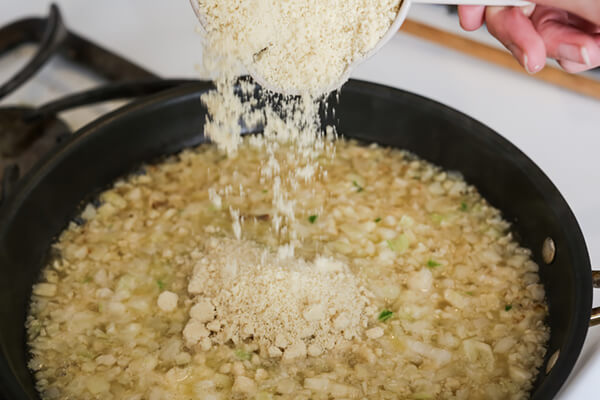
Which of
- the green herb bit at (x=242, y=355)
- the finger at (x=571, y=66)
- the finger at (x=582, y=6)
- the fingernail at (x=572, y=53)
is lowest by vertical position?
the green herb bit at (x=242, y=355)

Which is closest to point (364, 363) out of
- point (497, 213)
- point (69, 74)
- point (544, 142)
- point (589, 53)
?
point (497, 213)

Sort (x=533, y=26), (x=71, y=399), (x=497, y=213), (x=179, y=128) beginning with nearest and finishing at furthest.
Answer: (x=71, y=399) → (x=533, y=26) → (x=497, y=213) → (x=179, y=128)

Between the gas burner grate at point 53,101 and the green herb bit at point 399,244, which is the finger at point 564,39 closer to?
the green herb bit at point 399,244

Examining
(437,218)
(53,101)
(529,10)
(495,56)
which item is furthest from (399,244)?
(53,101)

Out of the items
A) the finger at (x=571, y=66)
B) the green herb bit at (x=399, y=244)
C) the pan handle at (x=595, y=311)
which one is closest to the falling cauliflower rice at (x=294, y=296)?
the green herb bit at (x=399, y=244)

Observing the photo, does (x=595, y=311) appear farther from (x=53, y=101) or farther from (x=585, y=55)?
(x=53, y=101)

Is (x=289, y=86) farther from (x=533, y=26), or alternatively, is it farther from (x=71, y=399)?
(x=71, y=399)

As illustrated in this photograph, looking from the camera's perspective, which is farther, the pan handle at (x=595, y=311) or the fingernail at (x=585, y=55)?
the fingernail at (x=585, y=55)
